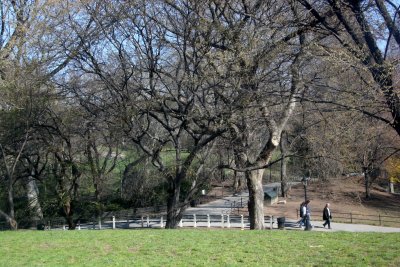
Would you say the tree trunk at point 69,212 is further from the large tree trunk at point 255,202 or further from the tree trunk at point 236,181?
the tree trunk at point 236,181

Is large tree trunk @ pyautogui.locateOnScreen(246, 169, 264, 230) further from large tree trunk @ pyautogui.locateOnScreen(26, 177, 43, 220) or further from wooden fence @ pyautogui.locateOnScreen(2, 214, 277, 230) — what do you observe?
large tree trunk @ pyautogui.locateOnScreen(26, 177, 43, 220)

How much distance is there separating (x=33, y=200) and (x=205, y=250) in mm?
20453

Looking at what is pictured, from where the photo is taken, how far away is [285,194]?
47219mm

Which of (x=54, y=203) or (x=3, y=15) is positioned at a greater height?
(x=3, y=15)

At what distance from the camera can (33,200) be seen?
28.5m

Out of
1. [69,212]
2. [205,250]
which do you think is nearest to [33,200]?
[69,212]

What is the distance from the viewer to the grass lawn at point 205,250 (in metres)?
9.16

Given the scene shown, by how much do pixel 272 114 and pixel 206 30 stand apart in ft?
11.8

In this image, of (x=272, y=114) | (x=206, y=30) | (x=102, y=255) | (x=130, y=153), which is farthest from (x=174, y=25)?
(x=130, y=153)

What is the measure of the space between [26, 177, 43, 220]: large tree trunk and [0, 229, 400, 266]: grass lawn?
15039 mm

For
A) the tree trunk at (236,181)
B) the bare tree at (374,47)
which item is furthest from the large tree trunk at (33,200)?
the bare tree at (374,47)

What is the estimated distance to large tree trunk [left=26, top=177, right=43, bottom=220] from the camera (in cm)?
2830

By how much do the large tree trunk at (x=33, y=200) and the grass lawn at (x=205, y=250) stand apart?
49.3 ft

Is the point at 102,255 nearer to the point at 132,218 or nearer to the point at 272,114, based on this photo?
the point at 272,114
